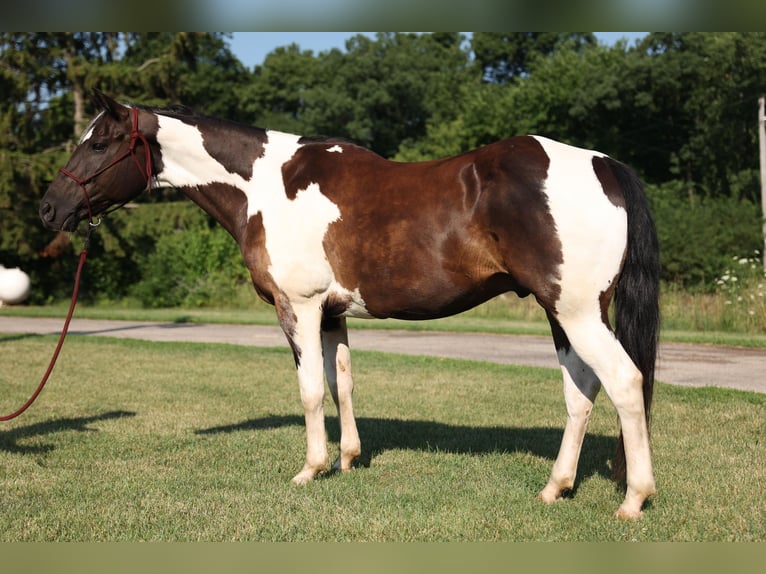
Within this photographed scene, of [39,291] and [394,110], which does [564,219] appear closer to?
[39,291]

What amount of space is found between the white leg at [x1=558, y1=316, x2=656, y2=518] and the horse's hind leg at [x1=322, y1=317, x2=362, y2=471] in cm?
189

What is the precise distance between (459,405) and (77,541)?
514cm

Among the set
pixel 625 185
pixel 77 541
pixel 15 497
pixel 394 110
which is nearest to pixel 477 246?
pixel 625 185

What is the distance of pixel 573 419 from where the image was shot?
5176mm

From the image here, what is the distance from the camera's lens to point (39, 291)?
29.3m

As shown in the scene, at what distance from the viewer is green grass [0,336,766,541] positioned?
4.56 metres

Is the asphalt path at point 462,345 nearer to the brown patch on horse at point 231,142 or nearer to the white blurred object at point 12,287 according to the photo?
the brown patch on horse at point 231,142

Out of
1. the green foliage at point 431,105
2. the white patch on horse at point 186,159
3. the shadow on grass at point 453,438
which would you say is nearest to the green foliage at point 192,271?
the green foliage at point 431,105

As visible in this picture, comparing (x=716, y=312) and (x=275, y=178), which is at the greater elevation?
(x=275, y=178)

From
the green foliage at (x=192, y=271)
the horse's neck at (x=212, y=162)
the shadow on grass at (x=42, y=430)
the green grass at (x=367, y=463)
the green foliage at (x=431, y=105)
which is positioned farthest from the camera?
the green foliage at (x=431, y=105)

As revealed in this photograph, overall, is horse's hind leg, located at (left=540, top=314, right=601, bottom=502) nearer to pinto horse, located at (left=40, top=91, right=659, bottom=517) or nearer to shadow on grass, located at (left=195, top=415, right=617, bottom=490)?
pinto horse, located at (left=40, top=91, right=659, bottom=517)

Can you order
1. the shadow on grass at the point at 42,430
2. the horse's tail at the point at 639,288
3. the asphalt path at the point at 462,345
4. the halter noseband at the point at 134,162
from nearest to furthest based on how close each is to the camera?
the horse's tail at the point at 639,288
the halter noseband at the point at 134,162
the shadow on grass at the point at 42,430
the asphalt path at the point at 462,345

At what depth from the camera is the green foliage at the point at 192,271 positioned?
2639cm

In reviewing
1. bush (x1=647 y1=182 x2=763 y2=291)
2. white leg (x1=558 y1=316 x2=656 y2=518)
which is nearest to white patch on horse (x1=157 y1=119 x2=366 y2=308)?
white leg (x1=558 y1=316 x2=656 y2=518)
